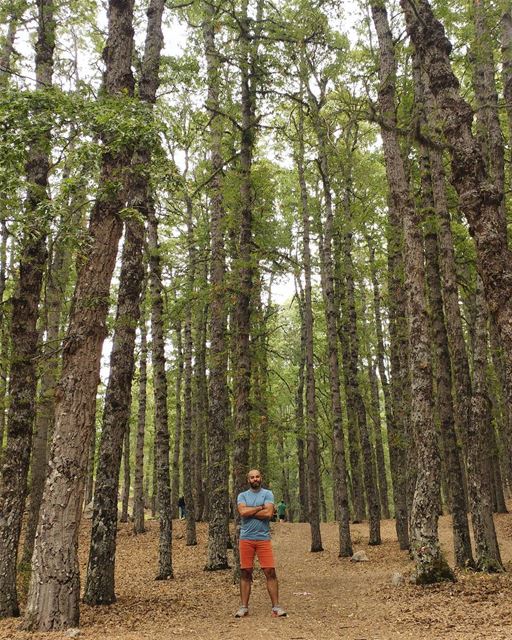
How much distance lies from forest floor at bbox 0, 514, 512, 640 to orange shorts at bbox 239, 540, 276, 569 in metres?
0.72

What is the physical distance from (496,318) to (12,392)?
7267 mm

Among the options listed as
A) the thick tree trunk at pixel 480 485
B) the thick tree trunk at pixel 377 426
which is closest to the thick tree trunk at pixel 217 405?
the thick tree trunk at pixel 480 485

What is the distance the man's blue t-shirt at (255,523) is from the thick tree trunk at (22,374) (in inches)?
136

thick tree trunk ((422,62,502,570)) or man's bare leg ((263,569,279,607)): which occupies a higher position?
thick tree trunk ((422,62,502,570))

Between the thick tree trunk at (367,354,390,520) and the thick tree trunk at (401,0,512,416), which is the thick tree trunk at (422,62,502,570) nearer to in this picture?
the thick tree trunk at (401,0,512,416)

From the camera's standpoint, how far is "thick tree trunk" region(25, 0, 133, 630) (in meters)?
6.55

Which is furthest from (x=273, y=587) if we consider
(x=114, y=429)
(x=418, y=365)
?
(x=418, y=365)

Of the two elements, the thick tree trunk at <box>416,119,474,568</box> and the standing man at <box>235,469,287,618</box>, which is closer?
the standing man at <box>235,469,287,618</box>

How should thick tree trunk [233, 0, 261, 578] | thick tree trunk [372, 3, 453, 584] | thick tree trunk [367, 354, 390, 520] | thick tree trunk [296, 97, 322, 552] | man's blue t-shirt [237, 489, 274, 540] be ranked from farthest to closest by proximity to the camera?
thick tree trunk [367, 354, 390, 520] < thick tree trunk [296, 97, 322, 552] < thick tree trunk [233, 0, 261, 578] < thick tree trunk [372, 3, 453, 584] < man's blue t-shirt [237, 489, 274, 540]

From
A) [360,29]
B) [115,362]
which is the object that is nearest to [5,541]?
[115,362]

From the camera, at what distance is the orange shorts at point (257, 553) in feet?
24.4

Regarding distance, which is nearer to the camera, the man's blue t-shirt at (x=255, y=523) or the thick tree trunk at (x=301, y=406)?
the man's blue t-shirt at (x=255, y=523)

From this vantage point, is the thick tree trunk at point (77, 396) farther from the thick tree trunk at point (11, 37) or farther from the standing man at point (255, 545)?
the standing man at point (255, 545)

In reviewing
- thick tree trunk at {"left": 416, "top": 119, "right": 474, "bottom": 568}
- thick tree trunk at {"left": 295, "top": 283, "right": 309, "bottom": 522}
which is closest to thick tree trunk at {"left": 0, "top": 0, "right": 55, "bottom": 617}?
thick tree trunk at {"left": 416, "top": 119, "right": 474, "bottom": 568}
